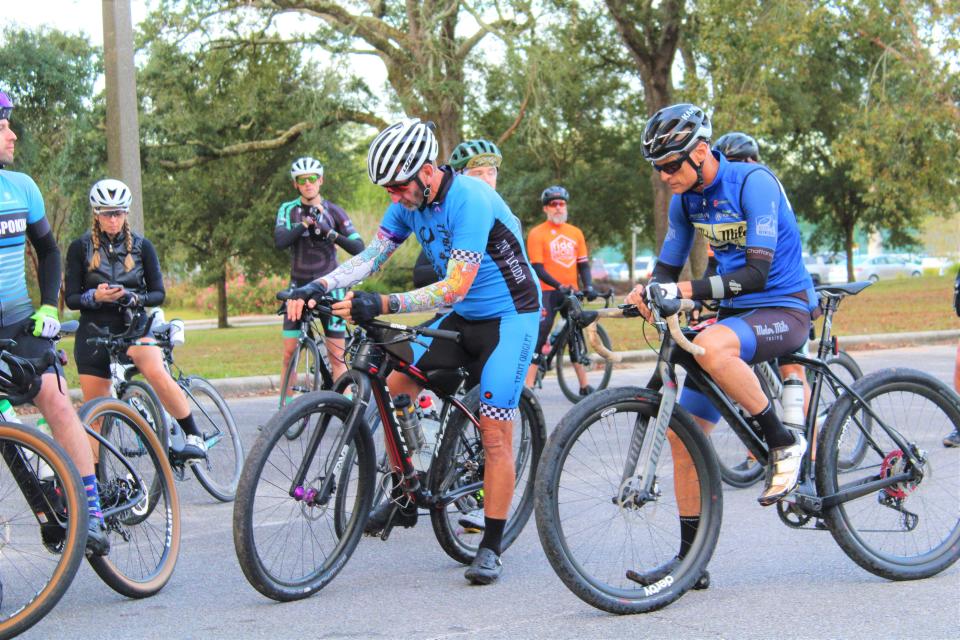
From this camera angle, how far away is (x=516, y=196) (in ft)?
129

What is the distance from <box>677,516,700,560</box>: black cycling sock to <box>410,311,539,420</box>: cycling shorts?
0.91m

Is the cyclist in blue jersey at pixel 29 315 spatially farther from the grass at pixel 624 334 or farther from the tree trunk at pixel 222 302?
the tree trunk at pixel 222 302

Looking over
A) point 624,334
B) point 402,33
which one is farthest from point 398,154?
point 402,33

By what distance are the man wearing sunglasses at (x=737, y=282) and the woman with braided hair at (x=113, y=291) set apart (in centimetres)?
316

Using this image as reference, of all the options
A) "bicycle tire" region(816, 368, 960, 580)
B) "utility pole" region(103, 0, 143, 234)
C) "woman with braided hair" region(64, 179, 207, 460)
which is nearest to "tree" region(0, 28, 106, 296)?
"utility pole" region(103, 0, 143, 234)

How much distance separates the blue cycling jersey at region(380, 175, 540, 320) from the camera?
490cm

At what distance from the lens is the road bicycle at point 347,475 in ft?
14.4

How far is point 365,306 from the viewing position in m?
4.55

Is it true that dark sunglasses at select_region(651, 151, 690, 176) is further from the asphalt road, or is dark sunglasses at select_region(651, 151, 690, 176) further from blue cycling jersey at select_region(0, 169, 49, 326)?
blue cycling jersey at select_region(0, 169, 49, 326)

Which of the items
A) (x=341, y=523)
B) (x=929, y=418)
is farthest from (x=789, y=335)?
(x=341, y=523)

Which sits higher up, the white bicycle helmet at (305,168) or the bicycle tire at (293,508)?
the white bicycle helmet at (305,168)

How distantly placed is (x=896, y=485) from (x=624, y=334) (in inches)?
514

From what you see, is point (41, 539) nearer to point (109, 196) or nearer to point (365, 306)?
point (365, 306)

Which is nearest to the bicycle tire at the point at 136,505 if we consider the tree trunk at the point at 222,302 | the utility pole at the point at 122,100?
the utility pole at the point at 122,100
